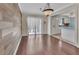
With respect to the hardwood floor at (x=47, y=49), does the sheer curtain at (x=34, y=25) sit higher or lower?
higher

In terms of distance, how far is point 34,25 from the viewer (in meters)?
8.96

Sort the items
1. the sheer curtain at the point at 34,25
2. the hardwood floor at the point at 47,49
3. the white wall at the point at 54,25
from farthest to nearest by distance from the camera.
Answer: the sheer curtain at the point at 34,25, the white wall at the point at 54,25, the hardwood floor at the point at 47,49

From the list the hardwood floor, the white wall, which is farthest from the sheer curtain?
the hardwood floor

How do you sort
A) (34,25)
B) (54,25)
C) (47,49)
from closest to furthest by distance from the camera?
(47,49) → (54,25) → (34,25)

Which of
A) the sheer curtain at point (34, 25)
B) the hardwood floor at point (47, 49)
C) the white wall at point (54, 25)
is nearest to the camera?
the hardwood floor at point (47, 49)

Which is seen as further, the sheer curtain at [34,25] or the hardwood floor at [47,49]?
the sheer curtain at [34,25]

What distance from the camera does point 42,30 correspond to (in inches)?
364

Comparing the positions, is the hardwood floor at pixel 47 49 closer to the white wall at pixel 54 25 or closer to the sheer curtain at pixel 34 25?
the white wall at pixel 54 25

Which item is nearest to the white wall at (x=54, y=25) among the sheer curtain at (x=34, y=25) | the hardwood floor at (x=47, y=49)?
the sheer curtain at (x=34, y=25)

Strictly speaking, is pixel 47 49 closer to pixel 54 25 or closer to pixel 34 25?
pixel 54 25

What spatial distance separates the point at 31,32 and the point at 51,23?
1.94 meters

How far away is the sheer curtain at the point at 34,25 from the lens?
875 cm

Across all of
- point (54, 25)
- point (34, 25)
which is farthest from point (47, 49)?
point (34, 25)

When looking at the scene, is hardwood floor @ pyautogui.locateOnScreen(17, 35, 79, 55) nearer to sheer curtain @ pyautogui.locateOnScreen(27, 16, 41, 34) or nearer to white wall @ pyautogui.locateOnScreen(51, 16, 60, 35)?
white wall @ pyautogui.locateOnScreen(51, 16, 60, 35)
